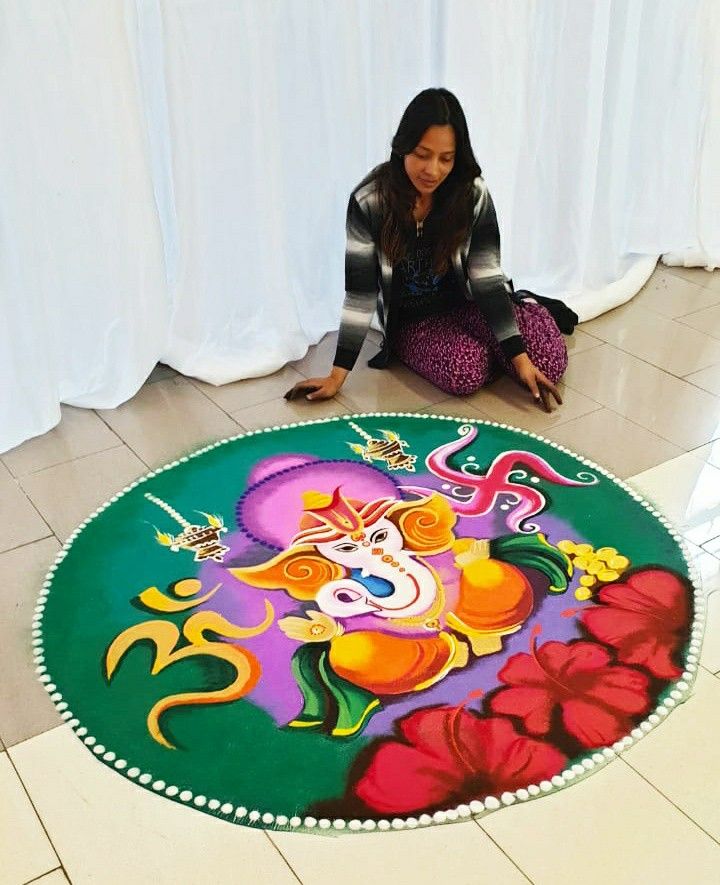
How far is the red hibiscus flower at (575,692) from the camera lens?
1.31m

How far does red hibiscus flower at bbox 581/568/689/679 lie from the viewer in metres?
1.42

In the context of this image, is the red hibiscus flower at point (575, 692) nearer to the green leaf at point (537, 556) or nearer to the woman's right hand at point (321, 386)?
the green leaf at point (537, 556)

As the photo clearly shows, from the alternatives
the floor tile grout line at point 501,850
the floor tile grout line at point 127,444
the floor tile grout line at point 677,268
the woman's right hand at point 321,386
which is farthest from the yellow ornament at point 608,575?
the floor tile grout line at point 677,268

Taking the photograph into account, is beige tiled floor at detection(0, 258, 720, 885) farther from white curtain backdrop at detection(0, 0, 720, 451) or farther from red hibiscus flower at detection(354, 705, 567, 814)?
white curtain backdrop at detection(0, 0, 720, 451)

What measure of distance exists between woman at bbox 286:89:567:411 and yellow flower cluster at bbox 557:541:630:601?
1.67 feet

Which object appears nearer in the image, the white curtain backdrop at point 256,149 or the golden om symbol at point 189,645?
the golden om symbol at point 189,645

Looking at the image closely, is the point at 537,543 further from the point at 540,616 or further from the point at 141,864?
the point at 141,864

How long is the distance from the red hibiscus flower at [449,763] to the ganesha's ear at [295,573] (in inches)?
12.8

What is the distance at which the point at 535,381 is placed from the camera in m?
2.06

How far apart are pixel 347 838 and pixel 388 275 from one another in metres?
1.28

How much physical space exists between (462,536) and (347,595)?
264 mm

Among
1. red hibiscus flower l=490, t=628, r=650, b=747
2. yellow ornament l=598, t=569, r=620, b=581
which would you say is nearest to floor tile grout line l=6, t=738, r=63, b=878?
red hibiscus flower l=490, t=628, r=650, b=747

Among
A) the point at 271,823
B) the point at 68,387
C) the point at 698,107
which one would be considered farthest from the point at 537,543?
the point at 698,107

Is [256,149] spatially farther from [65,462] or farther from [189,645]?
[189,645]
